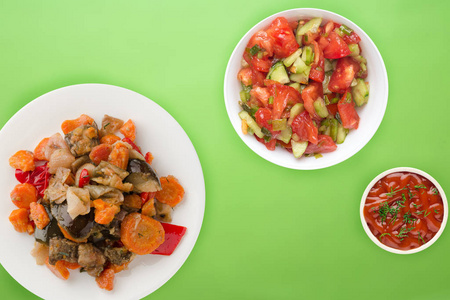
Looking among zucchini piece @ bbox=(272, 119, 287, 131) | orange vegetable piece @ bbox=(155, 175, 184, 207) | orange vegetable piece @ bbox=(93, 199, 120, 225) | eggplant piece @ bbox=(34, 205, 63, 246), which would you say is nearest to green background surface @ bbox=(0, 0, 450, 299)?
orange vegetable piece @ bbox=(155, 175, 184, 207)

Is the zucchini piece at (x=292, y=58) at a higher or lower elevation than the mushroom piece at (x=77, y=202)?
higher

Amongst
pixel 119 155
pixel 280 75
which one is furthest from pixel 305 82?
pixel 119 155

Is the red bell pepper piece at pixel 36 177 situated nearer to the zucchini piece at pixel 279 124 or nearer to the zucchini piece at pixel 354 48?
the zucchini piece at pixel 279 124

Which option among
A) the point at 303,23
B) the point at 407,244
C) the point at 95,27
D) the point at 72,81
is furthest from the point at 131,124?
the point at 407,244

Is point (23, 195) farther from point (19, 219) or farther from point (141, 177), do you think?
point (141, 177)

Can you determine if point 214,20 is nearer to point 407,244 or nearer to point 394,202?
point 394,202

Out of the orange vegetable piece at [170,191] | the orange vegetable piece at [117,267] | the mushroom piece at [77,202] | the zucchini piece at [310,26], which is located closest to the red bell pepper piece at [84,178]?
the mushroom piece at [77,202]

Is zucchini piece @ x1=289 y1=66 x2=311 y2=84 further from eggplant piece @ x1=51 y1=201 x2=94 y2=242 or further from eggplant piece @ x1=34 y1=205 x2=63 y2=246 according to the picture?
eggplant piece @ x1=34 y1=205 x2=63 y2=246
